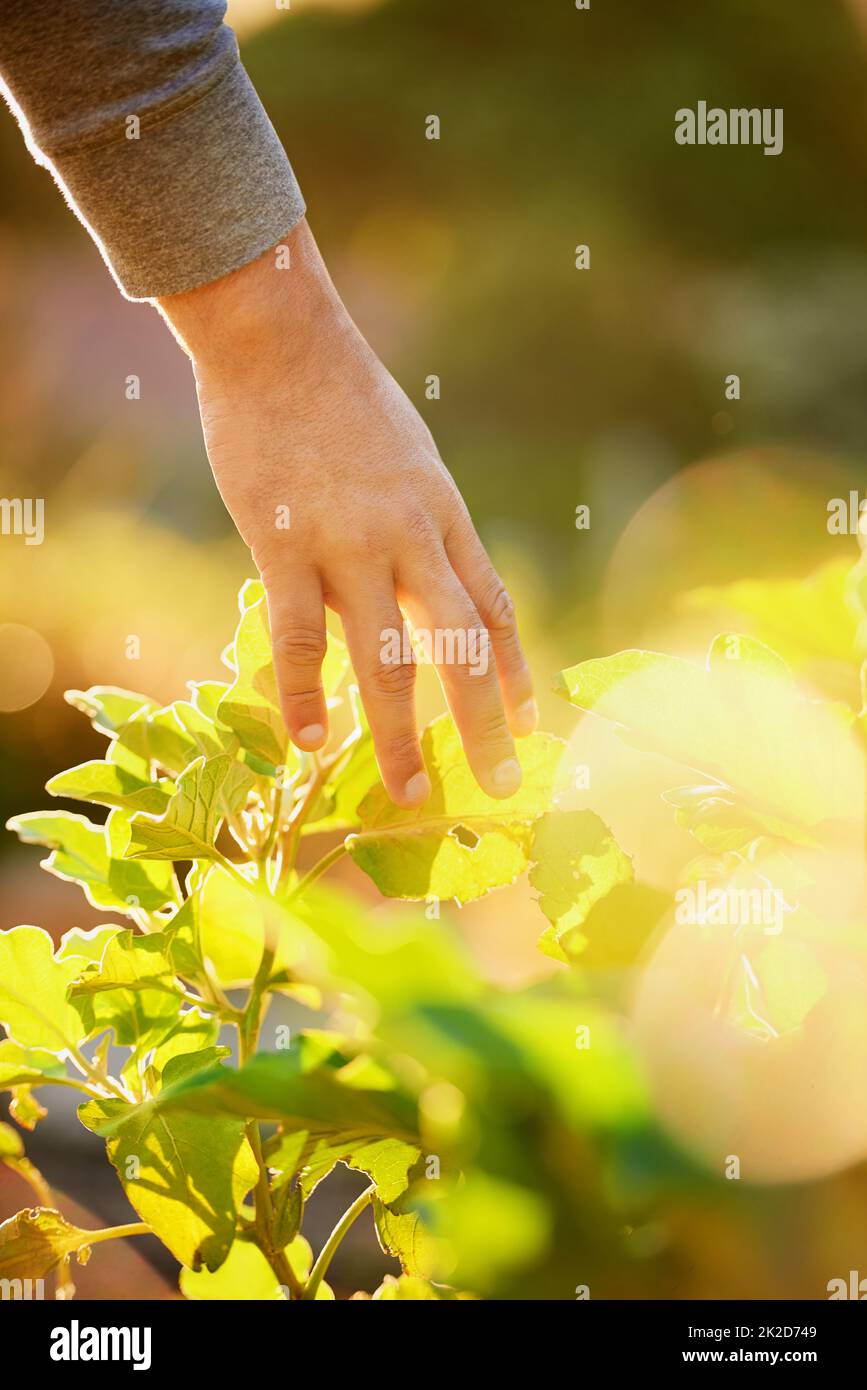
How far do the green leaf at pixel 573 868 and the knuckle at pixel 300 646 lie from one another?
147 millimetres

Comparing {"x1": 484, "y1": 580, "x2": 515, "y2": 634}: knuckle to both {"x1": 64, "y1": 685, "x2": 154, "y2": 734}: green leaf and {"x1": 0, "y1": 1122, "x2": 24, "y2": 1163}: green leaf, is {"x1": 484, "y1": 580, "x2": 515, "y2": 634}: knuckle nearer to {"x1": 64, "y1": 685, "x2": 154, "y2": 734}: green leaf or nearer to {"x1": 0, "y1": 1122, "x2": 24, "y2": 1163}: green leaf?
{"x1": 64, "y1": 685, "x2": 154, "y2": 734}: green leaf

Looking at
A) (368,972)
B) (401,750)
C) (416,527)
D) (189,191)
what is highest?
(189,191)

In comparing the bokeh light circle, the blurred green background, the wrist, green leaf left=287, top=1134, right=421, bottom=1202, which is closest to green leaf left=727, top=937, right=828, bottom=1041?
green leaf left=287, top=1134, right=421, bottom=1202

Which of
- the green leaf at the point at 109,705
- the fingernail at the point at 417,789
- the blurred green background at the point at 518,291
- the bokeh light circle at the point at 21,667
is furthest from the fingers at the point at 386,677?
the bokeh light circle at the point at 21,667

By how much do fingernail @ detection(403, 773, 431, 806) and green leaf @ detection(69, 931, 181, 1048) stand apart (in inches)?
4.4

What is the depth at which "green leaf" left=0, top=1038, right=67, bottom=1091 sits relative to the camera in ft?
1.44

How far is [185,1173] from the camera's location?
370 mm

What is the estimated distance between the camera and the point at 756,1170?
211mm

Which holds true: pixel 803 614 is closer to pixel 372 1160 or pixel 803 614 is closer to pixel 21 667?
pixel 372 1160

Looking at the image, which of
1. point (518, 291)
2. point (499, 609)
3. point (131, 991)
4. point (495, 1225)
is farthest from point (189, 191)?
point (518, 291)

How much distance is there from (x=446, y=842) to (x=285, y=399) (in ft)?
0.71

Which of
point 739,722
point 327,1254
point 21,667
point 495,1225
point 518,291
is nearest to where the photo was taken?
point 495,1225

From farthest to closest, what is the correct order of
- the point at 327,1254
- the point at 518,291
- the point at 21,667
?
the point at 518,291, the point at 21,667, the point at 327,1254
